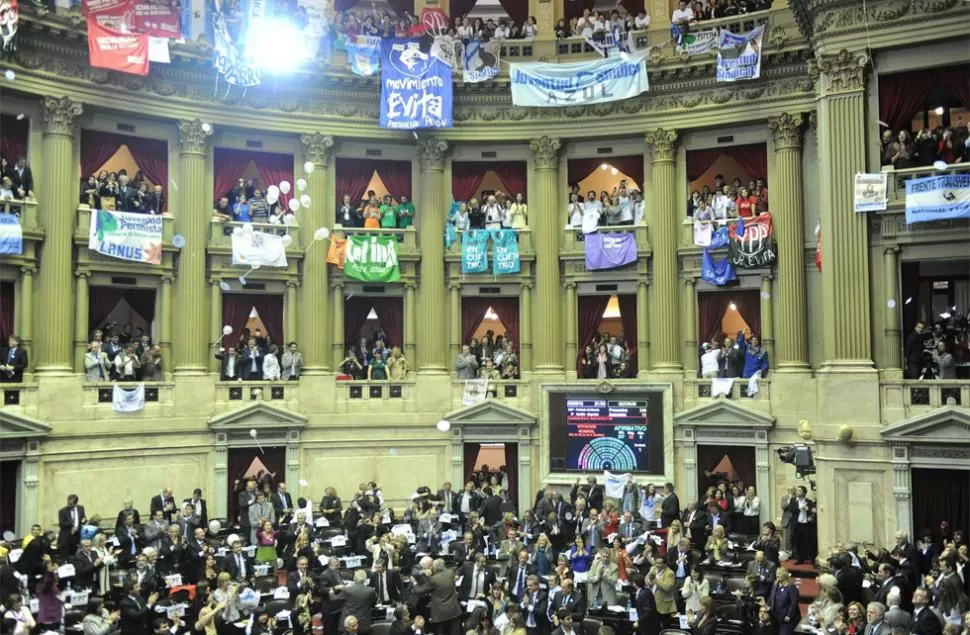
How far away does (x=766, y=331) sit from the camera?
1142 inches

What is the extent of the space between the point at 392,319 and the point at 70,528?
13.0 metres

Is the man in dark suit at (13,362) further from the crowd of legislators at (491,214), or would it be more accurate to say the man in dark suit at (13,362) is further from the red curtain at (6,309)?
the crowd of legislators at (491,214)

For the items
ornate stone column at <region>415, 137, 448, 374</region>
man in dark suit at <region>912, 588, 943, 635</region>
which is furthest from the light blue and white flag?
man in dark suit at <region>912, 588, 943, 635</region>

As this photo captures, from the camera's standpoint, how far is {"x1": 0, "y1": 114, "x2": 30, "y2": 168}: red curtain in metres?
26.1

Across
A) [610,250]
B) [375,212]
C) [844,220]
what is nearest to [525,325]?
[610,250]

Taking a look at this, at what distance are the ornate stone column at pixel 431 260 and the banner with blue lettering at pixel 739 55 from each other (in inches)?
354

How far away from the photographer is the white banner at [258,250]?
29.0 meters

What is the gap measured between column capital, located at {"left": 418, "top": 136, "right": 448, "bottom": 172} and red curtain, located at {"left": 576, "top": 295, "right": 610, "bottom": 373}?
6.42m

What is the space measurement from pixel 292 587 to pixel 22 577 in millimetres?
5119

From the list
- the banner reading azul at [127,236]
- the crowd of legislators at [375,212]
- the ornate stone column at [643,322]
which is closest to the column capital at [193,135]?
the banner reading azul at [127,236]

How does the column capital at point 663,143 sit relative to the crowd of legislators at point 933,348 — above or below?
above

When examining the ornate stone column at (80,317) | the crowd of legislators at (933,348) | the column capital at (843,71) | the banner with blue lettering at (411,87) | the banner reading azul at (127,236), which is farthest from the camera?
the banner with blue lettering at (411,87)

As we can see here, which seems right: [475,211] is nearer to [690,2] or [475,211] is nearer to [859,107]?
[690,2]

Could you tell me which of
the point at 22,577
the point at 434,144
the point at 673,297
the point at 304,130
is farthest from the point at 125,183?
the point at 673,297
